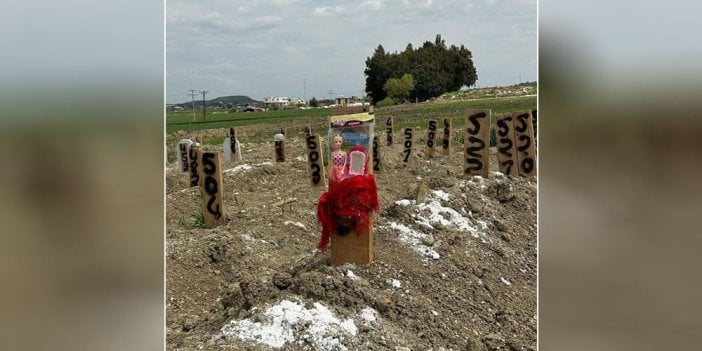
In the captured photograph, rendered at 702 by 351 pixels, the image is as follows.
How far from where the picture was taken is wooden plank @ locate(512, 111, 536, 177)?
302 cm

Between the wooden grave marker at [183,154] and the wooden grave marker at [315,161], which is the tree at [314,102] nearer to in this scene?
the wooden grave marker at [315,161]

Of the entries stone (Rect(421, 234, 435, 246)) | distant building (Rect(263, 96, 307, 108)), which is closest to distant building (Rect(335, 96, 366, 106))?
distant building (Rect(263, 96, 307, 108))

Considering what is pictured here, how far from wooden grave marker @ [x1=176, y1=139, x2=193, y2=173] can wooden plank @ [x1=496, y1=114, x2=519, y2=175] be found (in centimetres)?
210

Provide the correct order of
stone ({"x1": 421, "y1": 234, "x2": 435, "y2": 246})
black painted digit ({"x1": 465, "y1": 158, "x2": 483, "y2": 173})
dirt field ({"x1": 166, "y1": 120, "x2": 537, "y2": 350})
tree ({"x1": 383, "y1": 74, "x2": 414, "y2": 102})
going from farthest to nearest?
1. black painted digit ({"x1": 465, "y1": 158, "x2": 483, "y2": 173})
2. stone ({"x1": 421, "y1": 234, "x2": 435, "y2": 246})
3. tree ({"x1": 383, "y1": 74, "x2": 414, "y2": 102})
4. dirt field ({"x1": 166, "y1": 120, "x2": 537, "y2": 350})

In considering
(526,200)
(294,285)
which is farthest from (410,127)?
(294,285)

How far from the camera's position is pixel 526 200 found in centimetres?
290

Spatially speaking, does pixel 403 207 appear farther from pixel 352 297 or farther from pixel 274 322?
pixel 274 322

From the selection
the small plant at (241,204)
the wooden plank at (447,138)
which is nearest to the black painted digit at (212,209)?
the small plant at (241,204)
